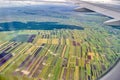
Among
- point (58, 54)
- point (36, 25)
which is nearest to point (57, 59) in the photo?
point (58, 54)

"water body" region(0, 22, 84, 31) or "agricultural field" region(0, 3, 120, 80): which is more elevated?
"agricultural field" region(0, 3, 120, 80)

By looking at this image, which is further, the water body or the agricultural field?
the water body

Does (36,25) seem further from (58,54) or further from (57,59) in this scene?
(57,59)

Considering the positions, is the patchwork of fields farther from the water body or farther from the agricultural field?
the water body

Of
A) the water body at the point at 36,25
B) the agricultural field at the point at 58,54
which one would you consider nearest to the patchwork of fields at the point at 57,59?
the agricultural field at the point at 58,54

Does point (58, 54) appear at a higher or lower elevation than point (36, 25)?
higher

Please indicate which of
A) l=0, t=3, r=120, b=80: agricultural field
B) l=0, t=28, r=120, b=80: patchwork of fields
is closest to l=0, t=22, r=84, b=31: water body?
l=0, t=3, r=120, b=80: agricultural field

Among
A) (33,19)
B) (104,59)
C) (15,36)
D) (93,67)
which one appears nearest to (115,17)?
(104,59)

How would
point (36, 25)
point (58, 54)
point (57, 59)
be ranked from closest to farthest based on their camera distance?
point (57, 59), point (58, 54), point (36, 25)

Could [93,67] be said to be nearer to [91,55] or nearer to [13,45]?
[91,55]
